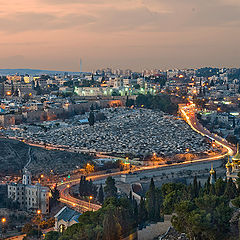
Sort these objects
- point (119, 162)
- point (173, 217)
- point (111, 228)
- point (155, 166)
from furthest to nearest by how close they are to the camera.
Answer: point (155, 166) < point (119, 162) < point (111, 228) < point (173, 217)

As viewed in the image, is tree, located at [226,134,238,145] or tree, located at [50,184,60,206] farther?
tree, located at [226,134,238,145]

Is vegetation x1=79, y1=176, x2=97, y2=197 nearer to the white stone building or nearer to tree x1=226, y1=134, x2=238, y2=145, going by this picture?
the white stone building

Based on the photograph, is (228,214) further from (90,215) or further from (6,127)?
(6,127)

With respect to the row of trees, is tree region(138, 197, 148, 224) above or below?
below

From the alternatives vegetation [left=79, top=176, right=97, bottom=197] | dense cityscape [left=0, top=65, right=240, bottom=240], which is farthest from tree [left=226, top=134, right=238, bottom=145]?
vegetation [left=79, top=176, right=97, bottom=197]

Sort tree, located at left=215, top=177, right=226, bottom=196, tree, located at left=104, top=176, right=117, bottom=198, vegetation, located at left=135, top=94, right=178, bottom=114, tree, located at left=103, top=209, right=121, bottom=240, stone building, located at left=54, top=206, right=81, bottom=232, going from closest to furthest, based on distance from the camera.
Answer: tree, located at left=103, top=209, right=121, bottom=240
tree, located at left=215, top=177, right=226, bottom=196
stone building, located at left=54, top=206, right=81, bottom=232
tree, located at left=104, top=176, right=117, bottom=198
vegetation, located at left=135, top=94, right=178, bottom=114

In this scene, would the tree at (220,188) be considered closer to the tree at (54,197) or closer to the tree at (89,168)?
the tree at (54,197)

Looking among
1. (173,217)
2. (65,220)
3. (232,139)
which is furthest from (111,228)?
(232,139)

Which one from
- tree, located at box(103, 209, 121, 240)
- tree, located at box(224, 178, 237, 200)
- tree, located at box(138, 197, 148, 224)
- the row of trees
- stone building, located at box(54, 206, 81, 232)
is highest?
tree, located at box(224, 178, 237, 200)

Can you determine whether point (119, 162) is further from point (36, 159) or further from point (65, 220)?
point (65, 220)
